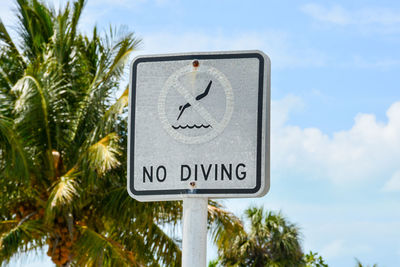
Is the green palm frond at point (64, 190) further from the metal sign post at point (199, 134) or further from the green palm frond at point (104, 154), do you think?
the metal sign post at point (199, 134)

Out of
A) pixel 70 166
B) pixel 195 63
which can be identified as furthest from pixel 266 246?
pixel 195 63

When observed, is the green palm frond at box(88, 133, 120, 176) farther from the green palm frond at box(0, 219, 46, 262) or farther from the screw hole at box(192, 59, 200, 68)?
the screw hole at box(192, 59, 200, 68)

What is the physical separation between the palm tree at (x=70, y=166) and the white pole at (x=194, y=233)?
500 inches

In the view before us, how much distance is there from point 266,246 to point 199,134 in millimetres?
29164

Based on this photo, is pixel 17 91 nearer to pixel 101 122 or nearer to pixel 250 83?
pixel 101 122

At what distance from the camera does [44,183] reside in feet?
55.3

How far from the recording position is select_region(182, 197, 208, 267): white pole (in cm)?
254

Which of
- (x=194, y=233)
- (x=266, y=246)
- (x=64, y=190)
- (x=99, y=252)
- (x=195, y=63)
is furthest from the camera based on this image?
(x=266, y=246)

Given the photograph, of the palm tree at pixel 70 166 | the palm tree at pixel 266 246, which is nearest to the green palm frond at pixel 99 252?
the palm tree at pixel 70 166

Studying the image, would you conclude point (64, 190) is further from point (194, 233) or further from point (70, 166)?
point (194, 233)

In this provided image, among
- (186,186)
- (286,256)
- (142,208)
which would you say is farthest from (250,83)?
(286,256)

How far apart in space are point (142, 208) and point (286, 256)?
15.3m

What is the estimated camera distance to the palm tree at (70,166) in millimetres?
15891

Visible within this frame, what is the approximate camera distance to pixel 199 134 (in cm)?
Answer: 260
